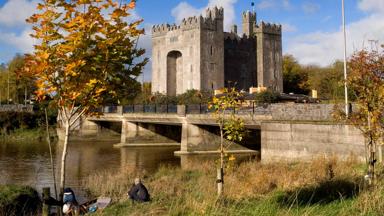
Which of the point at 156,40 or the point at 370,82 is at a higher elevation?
the point at 156,40

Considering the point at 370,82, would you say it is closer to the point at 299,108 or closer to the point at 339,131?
the point at 339,131

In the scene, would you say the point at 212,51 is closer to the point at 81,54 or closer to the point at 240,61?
the point at 240,61

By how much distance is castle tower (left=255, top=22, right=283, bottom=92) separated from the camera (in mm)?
83562

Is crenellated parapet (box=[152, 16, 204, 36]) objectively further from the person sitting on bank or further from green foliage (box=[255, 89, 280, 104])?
the person sitting on bank

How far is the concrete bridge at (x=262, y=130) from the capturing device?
78.6ft

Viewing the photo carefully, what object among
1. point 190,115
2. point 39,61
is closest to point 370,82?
point 39,61

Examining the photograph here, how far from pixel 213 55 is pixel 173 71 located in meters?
8.86

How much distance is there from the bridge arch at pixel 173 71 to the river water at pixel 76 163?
32.9 m

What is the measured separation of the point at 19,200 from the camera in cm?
1520

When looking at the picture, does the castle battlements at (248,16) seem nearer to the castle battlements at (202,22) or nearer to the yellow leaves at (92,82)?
the castle battlements at (202,22)

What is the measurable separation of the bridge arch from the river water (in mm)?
32886

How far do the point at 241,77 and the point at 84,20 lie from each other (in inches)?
2992

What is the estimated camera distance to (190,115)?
39.2m

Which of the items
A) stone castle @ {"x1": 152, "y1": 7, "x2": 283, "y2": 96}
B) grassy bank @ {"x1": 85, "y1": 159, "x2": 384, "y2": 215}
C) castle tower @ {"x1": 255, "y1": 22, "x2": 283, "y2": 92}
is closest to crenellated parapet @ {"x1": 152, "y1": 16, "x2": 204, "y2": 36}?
stone castle @ {"x1": 152, "y1": 7, "x2": 283, "y2": 96}
